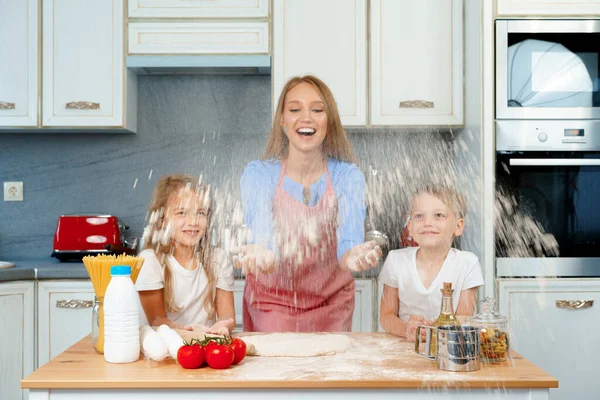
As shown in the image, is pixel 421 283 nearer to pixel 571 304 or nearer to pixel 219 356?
pixel 219 356

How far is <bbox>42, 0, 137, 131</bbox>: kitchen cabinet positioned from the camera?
320 cm

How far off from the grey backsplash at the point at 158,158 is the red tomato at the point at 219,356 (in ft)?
6.91

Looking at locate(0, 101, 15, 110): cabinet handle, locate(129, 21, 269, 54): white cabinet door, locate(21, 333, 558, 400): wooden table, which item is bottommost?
locate(21, 333, 558, 400): wooden table

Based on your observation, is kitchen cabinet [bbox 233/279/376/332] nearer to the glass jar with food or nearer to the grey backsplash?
the grey backsplash

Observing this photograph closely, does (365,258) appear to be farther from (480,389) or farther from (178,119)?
(178,119)

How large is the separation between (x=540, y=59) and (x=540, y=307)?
1.08m

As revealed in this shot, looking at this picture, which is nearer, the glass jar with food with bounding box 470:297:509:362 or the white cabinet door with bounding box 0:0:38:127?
the glass jar with food with bounding box 470:297:509:362

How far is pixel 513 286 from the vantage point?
2.86 m

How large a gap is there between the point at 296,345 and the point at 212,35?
2.02 m

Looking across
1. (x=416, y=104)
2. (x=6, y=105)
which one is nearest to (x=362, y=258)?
(x=416, y=104)

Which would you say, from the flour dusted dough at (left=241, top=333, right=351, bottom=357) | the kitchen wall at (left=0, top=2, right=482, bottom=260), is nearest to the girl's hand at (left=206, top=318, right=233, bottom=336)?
the flour dusted dough at (left=241, top=333, right=351, bottom=357)

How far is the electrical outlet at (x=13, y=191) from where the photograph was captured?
3.50 metres

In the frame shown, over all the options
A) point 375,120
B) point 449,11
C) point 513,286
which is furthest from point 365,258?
point 449,11

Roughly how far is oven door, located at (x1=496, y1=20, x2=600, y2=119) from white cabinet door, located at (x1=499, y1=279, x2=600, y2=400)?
2.50 ft
